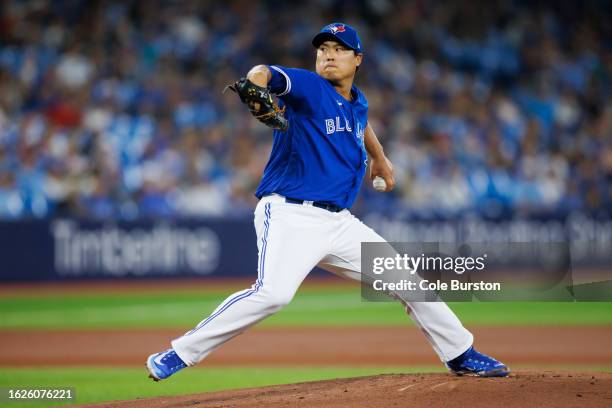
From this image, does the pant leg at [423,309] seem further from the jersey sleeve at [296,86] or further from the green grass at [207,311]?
the green grass at [207,311]

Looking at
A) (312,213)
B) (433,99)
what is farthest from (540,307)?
(312,213)

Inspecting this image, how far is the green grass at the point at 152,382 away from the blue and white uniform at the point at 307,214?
74.4 inches

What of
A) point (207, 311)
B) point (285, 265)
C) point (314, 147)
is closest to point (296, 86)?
point (314, 147)

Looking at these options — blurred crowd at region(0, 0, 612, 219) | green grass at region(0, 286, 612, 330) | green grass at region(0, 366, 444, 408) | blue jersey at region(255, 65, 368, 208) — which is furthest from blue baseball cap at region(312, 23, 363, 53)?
blurred crowd at region(0, 0, 612, 219)

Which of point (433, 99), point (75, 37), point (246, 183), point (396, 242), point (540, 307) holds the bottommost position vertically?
point (540, 307)

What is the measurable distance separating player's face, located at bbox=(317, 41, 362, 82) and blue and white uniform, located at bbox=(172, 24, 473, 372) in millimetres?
55

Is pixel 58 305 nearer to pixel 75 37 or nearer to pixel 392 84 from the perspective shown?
pixel 75 37

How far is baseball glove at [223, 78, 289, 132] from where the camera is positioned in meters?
4.15

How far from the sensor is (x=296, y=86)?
14.8 feet

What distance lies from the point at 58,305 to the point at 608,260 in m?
8.65

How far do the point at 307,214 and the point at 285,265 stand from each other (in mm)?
323

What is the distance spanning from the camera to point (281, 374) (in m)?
7.32

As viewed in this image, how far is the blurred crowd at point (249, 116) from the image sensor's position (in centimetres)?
1298

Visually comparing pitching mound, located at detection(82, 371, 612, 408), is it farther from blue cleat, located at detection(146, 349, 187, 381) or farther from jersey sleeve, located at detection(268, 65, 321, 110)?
jersey sleeve, located at detection(268, 65, 321, 110)
